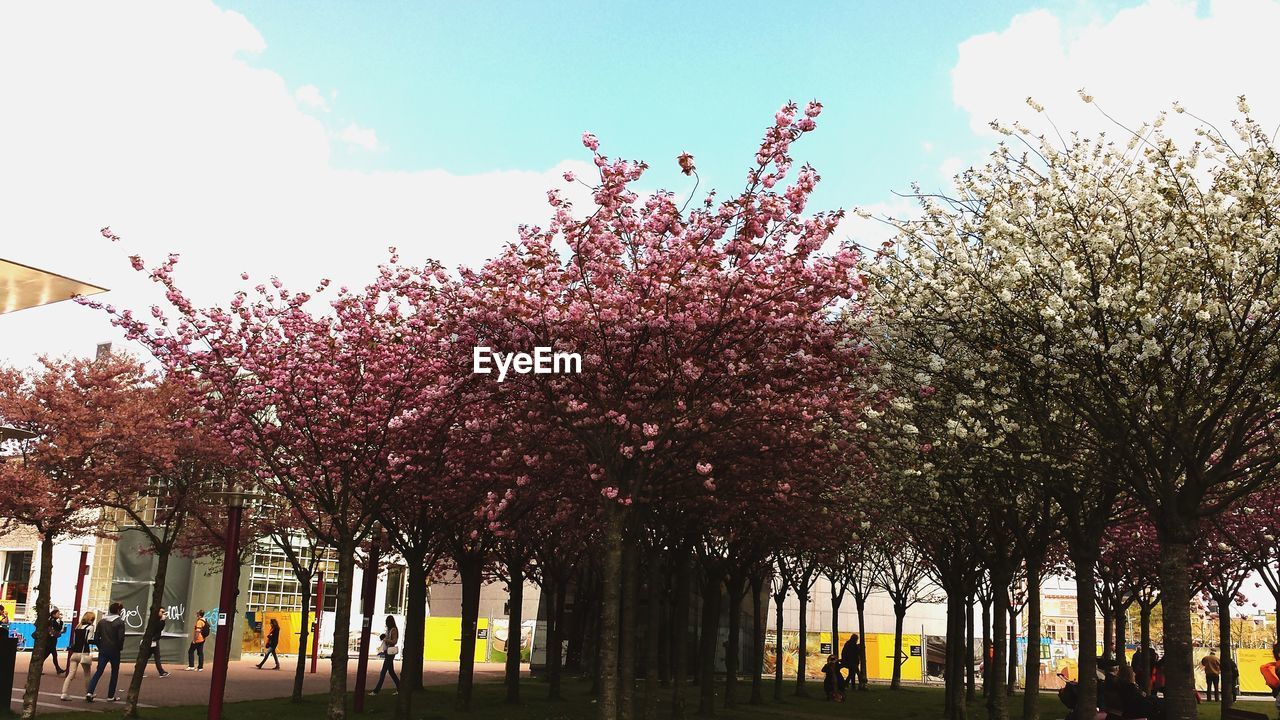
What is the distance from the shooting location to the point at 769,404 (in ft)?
56.1

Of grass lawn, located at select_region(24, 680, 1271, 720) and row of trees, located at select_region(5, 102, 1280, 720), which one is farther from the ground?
row of trees, located at select_region(5, 102, 1280, 720)

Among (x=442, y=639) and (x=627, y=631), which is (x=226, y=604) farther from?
(x=442, y=639)

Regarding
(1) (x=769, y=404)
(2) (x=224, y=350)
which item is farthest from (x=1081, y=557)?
(2) (x=224, y=350)

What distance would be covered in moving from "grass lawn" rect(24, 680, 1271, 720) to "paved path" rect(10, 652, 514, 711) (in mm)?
1811

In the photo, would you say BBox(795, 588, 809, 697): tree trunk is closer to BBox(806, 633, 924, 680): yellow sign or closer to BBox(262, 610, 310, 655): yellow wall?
BBox(806, 633, 924, 680): yellow sign

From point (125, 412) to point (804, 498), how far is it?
12758 millimetres

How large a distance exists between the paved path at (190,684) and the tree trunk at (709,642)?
10.1 meters

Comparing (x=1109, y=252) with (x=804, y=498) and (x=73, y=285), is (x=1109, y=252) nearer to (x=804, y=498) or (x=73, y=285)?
(x=804, y=498)

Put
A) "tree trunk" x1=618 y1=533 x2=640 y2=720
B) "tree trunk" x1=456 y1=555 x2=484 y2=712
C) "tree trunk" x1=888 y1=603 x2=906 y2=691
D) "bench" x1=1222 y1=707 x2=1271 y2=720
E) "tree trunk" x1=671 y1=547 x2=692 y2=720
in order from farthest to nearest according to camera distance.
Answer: "tree trunk" x1=888 y1=603 x2=906 y2=691 → "tree trunk" x1=456 y1=555 x2=484 y2=712 → "tree trunk" x1=671 y1=547 x2=692 y2=720 → "bench" x1=1222 y1=707 x2=1271 y2=720 → "tree trunk" x1=618 y1=533 x2=640 y2=720

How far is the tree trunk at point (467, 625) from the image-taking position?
80.0 ft

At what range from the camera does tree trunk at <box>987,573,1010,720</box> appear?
2009 cm

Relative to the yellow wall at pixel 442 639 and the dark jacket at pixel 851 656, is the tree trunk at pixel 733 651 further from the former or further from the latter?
the yellow wall at pixel 442 639

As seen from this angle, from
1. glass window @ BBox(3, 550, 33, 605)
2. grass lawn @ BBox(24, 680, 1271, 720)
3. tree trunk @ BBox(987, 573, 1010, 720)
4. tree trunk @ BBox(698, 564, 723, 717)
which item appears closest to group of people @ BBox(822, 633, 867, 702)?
grass lawn @ BBox(24, 680, 1271, 720)

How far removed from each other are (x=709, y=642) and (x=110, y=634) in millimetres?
13170
